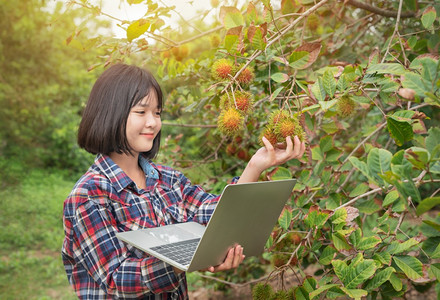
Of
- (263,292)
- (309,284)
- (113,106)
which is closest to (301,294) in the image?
(309,284)

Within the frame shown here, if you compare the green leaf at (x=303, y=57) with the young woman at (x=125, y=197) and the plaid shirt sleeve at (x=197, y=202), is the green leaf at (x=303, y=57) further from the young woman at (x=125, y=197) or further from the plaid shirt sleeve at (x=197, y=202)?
the plaid shirt sleeve at (x=197, y=202)

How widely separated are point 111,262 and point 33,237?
12.5ft

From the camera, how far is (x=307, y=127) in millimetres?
1306

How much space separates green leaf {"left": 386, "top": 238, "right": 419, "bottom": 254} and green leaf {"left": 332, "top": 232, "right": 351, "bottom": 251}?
0.10 metres

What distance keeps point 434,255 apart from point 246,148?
4.03ft

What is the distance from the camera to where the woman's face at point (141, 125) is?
1.26 m

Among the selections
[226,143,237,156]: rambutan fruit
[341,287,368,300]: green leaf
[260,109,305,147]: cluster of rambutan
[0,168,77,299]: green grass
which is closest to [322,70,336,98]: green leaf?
[260,109,305,147]: cluster of rambutan

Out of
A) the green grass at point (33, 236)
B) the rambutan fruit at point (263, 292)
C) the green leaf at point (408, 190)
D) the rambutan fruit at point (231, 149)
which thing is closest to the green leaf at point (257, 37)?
the green leaf at point (408, 190)

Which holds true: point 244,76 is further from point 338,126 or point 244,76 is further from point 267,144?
point 338,126

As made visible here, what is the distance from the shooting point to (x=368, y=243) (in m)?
1.05

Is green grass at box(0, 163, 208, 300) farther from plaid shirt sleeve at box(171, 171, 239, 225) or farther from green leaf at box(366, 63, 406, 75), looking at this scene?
green leaf at box(366, 63, 406, 75)

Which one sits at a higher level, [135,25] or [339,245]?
[135,25]

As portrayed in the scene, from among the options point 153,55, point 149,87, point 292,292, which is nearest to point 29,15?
point 153,55

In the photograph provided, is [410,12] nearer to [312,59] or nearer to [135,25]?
[312,59]
